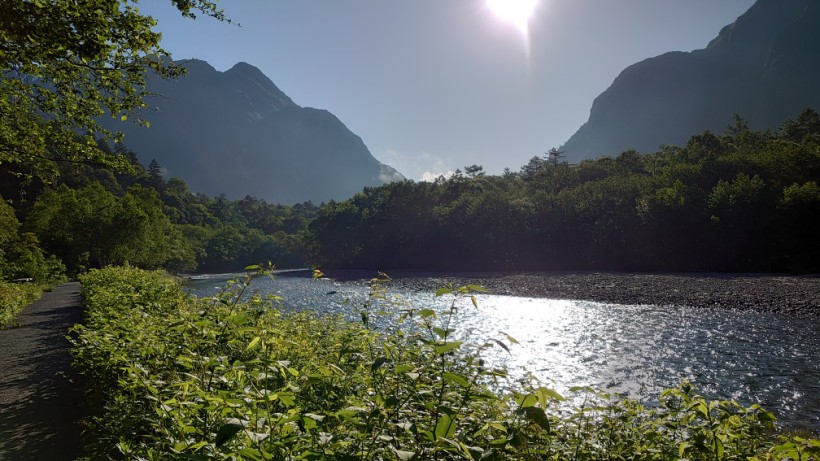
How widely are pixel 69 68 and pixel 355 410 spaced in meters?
9.82

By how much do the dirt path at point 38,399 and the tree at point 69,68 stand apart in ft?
15.8

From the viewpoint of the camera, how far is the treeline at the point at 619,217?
47.6 m

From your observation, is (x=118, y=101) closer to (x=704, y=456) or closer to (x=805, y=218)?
(x=704, y=456)

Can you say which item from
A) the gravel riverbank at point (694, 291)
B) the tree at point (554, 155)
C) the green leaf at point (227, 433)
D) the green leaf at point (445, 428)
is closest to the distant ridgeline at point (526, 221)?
the green leaf at point (227, 433)

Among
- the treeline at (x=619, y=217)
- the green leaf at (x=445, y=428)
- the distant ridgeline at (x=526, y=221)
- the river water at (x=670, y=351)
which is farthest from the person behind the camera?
the treeline at (x=619, y=217)

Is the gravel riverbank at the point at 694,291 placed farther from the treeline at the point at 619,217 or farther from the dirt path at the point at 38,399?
the dirt path at the point at 38,399

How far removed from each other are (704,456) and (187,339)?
16.9 feet

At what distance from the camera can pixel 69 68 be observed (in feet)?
26.7

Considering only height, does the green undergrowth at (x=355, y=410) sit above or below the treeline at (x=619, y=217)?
below

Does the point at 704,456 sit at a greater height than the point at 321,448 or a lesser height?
lesser

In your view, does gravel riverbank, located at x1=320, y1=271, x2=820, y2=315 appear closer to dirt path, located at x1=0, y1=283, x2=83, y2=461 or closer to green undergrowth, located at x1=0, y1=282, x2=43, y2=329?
dirt path, located at x1=0, y1=283, x2=83, y2=461

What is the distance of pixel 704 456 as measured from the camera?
9.96 ft

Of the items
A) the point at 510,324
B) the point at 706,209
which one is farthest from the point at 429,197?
the point at 510,324

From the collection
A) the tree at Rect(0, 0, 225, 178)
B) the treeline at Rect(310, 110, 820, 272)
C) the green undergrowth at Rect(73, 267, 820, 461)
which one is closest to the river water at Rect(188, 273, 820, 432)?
the green undergrowth at Rect(73, 267, 820, 461)
